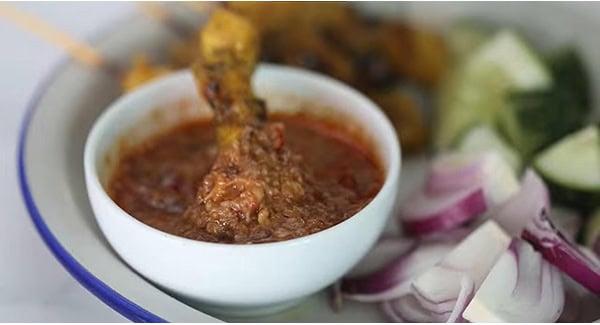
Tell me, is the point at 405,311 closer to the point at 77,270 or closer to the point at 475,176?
the point at 475,176

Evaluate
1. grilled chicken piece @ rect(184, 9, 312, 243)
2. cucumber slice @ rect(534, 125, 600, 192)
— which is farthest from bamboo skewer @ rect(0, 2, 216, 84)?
cucumber slice @ rect(534, 125, 600, 192)

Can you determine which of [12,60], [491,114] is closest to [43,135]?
[12,60]

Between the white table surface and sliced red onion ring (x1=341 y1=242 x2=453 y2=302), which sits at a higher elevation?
the white table surface

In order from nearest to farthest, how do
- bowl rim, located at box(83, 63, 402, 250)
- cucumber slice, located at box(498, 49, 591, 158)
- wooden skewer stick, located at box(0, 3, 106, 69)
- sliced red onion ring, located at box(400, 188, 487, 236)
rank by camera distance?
bowl rim, located at box(83, 63, 402, 250) → sliced red onion ring, located at box(400, 188, 487, 236) → cucumber slice, located at box(498, 49, 591, 158) → wooden skewer stick, located at box(0, 3, 106, 69)

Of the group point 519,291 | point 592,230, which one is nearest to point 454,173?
point 592,230

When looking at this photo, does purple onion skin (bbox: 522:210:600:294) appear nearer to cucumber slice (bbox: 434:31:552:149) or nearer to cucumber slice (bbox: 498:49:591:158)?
cucumber slice (bbox: 498:49:591:158)

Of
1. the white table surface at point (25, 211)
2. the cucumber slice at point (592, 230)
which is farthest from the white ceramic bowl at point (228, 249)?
the cucumber slice at point (592, 230)

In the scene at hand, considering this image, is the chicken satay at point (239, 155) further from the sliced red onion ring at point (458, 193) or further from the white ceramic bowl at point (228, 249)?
the sliced red onion ring at point (458, 193)
